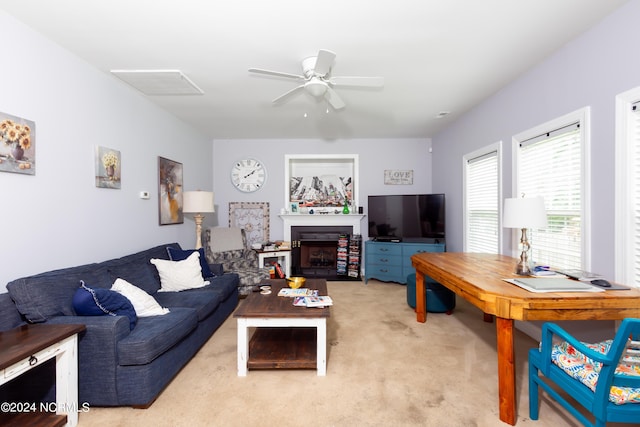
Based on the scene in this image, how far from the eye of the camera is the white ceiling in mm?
1900

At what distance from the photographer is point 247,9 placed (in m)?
1.91

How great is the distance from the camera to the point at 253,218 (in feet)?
17.8

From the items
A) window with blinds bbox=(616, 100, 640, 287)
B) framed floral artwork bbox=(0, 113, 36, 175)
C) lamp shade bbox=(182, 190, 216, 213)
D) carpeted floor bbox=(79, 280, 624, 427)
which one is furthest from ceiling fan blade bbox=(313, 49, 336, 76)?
lamp shade bbox=(182, 190, 216, 213)

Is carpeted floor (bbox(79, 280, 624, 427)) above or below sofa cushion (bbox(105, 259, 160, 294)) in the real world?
below

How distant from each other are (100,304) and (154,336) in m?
0.45

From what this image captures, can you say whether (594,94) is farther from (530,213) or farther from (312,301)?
(312,301)

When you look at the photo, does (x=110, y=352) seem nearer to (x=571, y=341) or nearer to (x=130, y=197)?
(x=130, y=197)

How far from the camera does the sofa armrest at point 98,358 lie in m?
1.81

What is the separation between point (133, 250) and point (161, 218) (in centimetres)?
60

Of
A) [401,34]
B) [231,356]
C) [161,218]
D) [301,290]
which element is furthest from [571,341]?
[161,218]

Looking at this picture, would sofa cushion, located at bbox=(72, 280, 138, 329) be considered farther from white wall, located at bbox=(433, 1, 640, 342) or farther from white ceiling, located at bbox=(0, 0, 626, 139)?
white wall, located at bbox=(433, 1, 640, 342)

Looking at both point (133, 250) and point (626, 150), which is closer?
point (626, 150)

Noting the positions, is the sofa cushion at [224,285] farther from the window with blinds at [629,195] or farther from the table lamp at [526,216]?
the window with blinds at [629,195]

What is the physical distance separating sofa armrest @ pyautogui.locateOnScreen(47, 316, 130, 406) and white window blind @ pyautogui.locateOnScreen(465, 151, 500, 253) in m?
3.74
